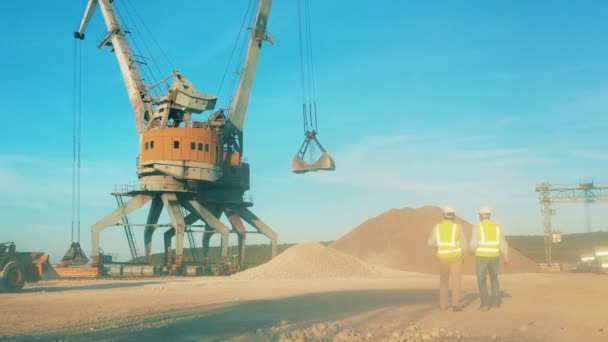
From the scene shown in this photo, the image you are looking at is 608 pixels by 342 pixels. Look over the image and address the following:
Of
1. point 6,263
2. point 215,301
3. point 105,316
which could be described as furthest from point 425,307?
point 6,263

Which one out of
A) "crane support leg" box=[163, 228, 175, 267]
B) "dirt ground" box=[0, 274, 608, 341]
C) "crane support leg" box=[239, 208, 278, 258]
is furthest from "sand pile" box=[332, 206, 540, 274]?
"dirt ground" box=[0, 274, 608, 341]

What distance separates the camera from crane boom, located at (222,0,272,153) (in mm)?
49375

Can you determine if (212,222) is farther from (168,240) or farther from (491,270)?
(491,270)

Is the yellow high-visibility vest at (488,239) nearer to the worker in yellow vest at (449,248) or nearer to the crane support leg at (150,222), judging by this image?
the worker in yellow vest at (449,248)

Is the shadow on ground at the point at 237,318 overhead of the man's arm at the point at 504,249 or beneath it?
beneath

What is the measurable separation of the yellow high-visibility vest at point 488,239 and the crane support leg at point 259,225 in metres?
39.3

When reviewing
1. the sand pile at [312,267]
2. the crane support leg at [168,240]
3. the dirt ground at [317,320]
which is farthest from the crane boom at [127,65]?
the dirt ground at [317,320]

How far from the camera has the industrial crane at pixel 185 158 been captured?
144 feet

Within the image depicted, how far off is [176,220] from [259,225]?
8615mm

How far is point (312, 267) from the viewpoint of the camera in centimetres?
3266

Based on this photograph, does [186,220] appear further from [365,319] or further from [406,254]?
[365,319]

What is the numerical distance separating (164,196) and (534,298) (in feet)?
115

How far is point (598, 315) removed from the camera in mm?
9688

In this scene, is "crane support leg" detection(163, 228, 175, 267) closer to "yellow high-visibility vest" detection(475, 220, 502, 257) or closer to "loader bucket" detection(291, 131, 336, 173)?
"loader bucket" detection(291, 131, 336, 173)
